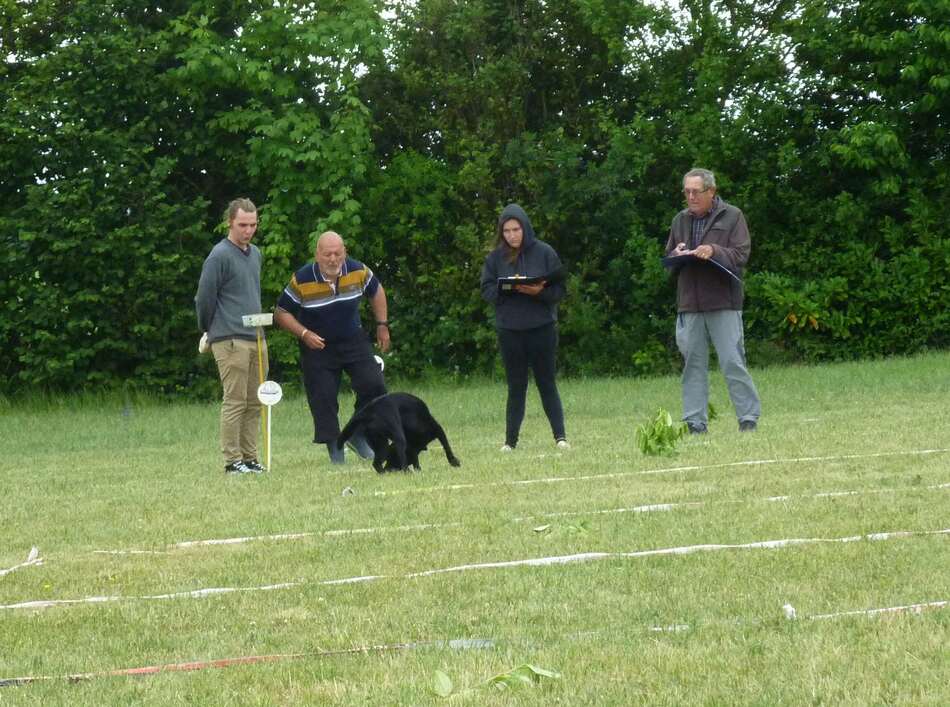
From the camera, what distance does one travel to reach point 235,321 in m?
11.5

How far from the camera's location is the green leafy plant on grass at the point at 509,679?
4.39 m

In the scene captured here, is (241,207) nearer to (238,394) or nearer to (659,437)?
(238,394)

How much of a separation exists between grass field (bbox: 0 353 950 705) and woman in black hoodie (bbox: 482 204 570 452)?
45cm

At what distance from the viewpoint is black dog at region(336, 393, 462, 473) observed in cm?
1060

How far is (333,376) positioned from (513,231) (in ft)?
5.72

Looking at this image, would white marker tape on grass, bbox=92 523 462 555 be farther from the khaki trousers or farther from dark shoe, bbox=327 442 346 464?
dark shoe, bbox=327 442 346 464

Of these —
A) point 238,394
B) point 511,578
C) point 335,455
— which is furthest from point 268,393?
point 511,578

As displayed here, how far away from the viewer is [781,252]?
2427 cm

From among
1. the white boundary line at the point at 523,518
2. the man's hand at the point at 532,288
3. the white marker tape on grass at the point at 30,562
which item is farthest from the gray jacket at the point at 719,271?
the white marker tape on grass at the point at 30,562

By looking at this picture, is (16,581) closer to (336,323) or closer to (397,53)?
(336,323)

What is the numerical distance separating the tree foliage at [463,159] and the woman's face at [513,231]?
39.6 feet

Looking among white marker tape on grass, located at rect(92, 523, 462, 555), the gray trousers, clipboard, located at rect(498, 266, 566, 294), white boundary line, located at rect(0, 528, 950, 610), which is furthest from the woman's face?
white boundary line, located at rect(0, 528, 950, 610)

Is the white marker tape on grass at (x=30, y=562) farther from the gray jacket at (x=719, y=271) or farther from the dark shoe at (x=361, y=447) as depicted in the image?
the gray jacket at (x=719, y=271)

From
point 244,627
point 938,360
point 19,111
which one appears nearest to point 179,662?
point 244,627
